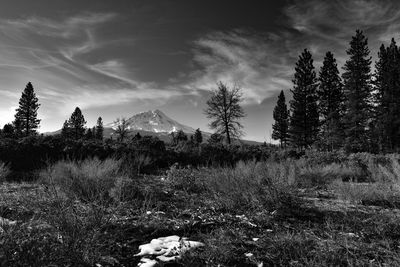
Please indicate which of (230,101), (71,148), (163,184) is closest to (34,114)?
(230,101)

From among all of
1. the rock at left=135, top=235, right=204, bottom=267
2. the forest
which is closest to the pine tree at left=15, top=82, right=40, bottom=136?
the forest

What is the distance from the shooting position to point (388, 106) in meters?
29.9

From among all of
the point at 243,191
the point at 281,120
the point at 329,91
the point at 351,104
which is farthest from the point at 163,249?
the point at 281,120

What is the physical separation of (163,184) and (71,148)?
753cm

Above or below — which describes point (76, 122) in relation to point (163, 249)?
above

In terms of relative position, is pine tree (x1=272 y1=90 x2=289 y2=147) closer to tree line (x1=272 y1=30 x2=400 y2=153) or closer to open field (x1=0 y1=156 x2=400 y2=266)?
tree line (x1=272 y1=30 x2=400 y2=153)

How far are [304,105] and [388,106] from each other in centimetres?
891

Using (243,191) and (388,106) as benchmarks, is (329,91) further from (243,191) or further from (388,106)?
(243,191)

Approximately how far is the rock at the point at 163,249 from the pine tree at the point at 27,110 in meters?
50.3

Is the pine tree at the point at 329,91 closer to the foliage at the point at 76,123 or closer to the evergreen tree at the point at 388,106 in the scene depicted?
the evergreen tree at the point at 388,106

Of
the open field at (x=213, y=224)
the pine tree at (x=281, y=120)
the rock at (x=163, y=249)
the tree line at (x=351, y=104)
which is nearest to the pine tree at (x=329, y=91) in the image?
Answer: the tree line at (x=351, y=104)

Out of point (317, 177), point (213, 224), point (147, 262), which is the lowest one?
point (147, 262)

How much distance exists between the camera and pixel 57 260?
2213 millimetres

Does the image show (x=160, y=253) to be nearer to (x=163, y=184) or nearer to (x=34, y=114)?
(x=163, y=184)
